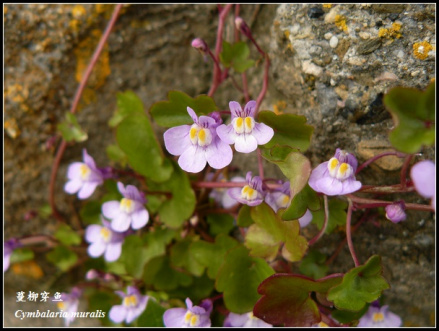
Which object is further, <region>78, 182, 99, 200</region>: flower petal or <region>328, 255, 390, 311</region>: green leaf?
<region>78, 182, 99, 200</region>: flower petal

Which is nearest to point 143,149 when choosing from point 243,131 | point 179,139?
point 179,139

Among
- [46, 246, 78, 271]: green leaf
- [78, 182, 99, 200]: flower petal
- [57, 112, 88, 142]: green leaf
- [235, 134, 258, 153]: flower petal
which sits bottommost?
[46, 246, 78, 271]: green leaf

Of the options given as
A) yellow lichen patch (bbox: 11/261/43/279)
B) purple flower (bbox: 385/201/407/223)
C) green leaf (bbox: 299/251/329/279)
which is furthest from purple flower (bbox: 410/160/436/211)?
yellow lichen patch (bbox: 11/261/43/279)

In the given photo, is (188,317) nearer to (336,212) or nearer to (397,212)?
(336,212)


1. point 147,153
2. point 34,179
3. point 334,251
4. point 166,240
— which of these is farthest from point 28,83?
point 334,251

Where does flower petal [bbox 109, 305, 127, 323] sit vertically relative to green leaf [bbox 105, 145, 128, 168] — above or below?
below

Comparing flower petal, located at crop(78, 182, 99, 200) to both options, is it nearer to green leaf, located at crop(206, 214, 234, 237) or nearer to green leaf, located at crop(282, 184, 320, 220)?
green leaf, located at crop(206, 214, 234, 237)
